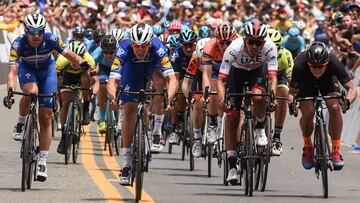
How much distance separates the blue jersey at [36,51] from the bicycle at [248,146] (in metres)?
2.02

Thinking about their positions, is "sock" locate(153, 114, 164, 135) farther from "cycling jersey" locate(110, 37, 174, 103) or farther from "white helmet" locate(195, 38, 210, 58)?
"white helmet" locate(195, 38, 210, 58)

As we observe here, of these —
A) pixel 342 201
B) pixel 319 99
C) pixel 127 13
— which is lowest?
pixel 342 201

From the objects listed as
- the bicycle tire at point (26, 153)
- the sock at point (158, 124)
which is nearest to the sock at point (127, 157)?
the bicycle tire at point (26, 153)

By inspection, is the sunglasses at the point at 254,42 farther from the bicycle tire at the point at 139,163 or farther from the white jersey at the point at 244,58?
the bicycle tire at the point at 139,163

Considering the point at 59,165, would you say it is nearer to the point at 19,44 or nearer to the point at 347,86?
the point at 19,44

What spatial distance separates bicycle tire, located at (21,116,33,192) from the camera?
1462cm

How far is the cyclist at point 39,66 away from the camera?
49.5 feet

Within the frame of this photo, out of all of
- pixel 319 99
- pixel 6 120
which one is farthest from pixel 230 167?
pixel 6 120

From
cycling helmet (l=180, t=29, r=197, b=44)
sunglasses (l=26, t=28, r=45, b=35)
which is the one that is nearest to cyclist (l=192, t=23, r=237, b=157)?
cycling helmet (l=180, t=29, r=197, b=44)

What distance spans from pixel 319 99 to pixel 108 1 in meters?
27.1

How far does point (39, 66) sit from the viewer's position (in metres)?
15.6

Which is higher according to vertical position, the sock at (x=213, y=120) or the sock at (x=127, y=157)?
the sock at (x=213, y=120)

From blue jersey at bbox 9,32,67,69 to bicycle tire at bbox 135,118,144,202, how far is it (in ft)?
6.36

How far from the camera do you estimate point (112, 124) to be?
2095 cm
